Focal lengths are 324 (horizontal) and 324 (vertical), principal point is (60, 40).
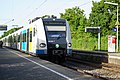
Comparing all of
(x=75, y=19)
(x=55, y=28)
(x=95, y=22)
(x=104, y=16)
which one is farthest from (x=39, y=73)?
(x=75, y=19)

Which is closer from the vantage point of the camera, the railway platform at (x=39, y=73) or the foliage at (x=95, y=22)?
the railway platform at (x=39, y=73)

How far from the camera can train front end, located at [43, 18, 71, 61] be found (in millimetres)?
21188

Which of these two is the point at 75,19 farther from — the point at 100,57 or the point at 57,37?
the point at 57,37

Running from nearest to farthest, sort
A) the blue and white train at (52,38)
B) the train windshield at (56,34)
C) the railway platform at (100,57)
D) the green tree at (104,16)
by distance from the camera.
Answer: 1. the blue and white train at (52,38)
2. the train windshield at (56,34)
3. the railway platform at (100,57)
4. the green tree at (104,16)

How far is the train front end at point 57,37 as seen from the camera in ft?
69.5

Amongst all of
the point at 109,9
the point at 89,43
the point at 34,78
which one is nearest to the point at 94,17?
the point at 109,9

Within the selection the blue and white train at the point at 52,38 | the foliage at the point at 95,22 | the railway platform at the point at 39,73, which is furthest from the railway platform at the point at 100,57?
the foliage at the point at 95,22

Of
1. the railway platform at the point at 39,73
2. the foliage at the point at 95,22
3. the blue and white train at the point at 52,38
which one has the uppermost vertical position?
the foliage at the point at 95,22

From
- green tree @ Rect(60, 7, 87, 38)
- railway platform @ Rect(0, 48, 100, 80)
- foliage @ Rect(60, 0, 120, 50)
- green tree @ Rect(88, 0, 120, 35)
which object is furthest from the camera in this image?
green tree @ Rect(60, 7, 87, 38)

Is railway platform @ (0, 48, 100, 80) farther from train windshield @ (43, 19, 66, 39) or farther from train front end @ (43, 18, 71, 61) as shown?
train windshield @ (43, 19, 66, 39)

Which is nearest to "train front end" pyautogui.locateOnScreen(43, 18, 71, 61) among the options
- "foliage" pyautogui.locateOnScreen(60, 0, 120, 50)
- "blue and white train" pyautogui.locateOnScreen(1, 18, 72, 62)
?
"blue and white train" pyautogui.locateOnScreen(1, 18, 72, 62)

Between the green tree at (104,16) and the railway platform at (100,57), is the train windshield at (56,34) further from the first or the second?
the green tree at (104,16)

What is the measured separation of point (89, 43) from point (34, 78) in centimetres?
4311

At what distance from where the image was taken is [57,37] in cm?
2133
